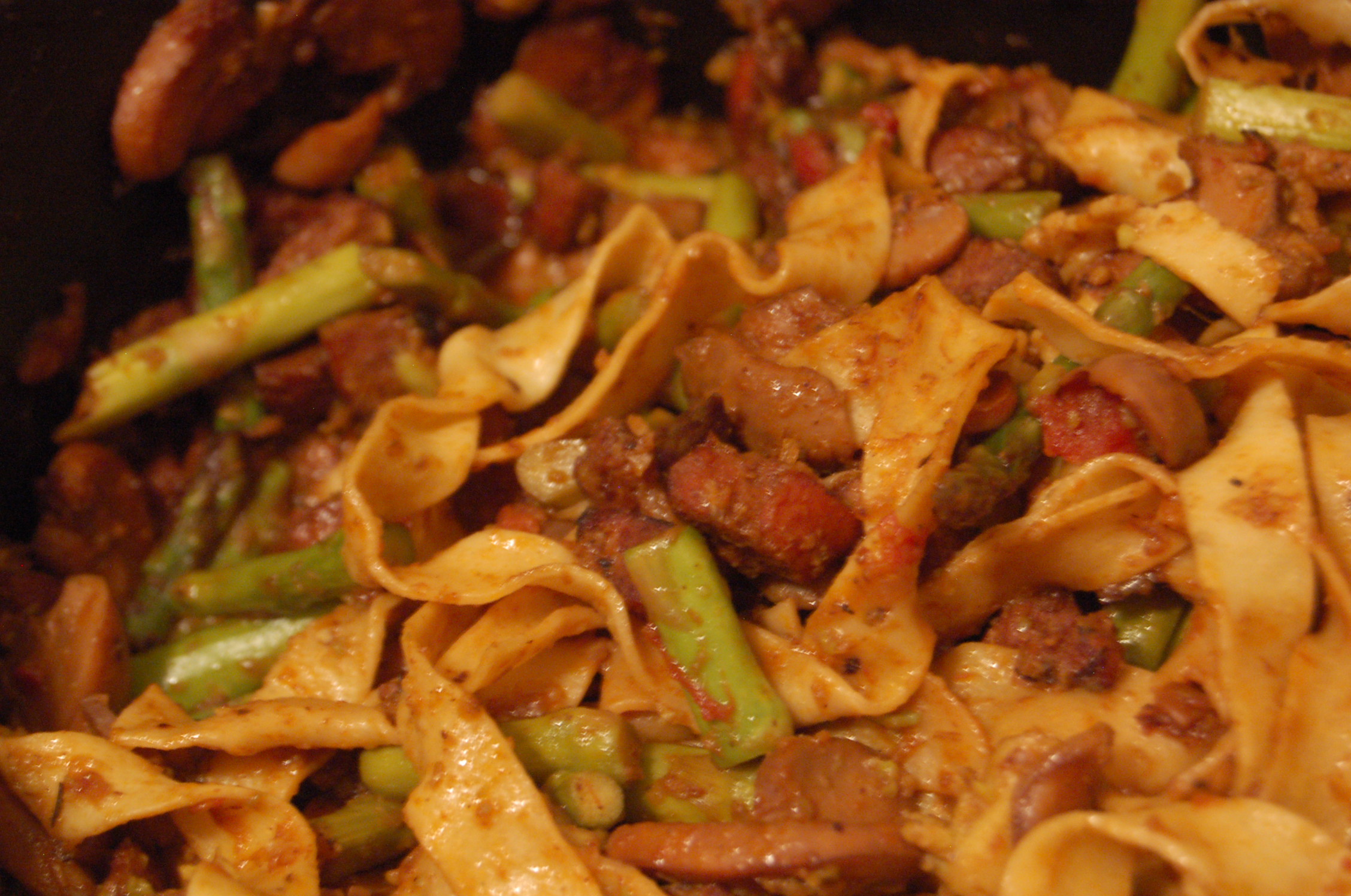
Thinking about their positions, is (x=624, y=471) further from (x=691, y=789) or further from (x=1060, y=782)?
(x=1060, y=782)

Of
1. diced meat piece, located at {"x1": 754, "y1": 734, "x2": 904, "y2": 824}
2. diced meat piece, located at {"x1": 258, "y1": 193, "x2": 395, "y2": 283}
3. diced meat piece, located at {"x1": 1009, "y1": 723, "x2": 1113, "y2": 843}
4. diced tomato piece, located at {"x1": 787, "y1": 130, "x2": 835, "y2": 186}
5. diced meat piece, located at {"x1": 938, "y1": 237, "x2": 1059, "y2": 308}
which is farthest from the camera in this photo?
diced tomato piece, located at {"x1": 787, "y1": 130, "x2": 835, "y2": 186}

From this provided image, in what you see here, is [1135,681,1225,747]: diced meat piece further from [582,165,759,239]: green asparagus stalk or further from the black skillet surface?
the black skillet surface

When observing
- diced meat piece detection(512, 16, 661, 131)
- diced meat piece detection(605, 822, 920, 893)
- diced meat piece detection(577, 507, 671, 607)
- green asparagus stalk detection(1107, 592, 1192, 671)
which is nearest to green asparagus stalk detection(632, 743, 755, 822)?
diced meat piece detection(605, 822, 920, 893)

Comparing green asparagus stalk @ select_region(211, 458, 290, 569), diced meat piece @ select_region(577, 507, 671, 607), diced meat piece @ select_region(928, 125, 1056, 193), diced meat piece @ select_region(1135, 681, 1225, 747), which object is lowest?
green asparagus stalk @ select_region(211, 458, 290, 569)

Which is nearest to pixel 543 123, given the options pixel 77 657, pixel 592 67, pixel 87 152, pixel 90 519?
pixel 592 67

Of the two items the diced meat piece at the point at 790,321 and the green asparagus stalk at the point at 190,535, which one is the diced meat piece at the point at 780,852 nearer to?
the diced meat piece at the point at 790,321

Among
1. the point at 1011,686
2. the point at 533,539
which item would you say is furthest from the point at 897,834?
the point at 533,539

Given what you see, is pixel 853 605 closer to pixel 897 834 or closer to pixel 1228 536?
pixel 897 834
